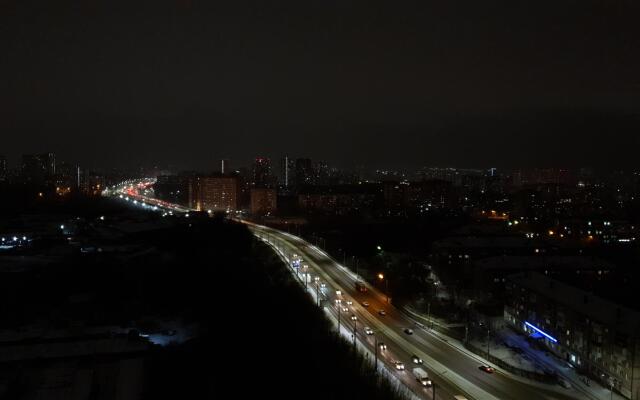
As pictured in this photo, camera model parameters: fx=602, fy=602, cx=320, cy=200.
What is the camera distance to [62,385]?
19.1 ft

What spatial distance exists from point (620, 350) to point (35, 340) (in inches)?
260

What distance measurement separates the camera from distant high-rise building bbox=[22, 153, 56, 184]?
4128 cm

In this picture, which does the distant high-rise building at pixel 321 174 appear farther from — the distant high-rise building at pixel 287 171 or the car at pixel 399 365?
the car at pixel 399 365

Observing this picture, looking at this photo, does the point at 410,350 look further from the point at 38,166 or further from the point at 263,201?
the point at 38,166

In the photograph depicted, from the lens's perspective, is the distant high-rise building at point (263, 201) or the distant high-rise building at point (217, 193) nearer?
the distant high-rise building at point (263, 201)

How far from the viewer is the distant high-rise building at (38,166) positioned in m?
41.3

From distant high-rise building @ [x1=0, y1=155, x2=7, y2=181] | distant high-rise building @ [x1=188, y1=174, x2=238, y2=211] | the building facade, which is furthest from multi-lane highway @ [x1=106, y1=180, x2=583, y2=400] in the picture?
distant high-rise building @ [x1=0, y1=155, x2=7, y2=181]

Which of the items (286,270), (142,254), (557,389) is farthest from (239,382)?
(142,254)

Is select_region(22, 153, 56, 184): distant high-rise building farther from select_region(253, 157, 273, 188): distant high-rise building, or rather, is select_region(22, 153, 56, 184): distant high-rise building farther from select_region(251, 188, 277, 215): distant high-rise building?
select_region(251, 188, 277, 215): distant high-rise building

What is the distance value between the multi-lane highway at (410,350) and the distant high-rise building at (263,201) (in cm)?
1720

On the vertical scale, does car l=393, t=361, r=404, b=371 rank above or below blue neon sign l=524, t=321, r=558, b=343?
below

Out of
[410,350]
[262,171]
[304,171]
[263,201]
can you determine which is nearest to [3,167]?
[262,171]

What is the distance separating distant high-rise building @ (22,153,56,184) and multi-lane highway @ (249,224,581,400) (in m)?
35.2

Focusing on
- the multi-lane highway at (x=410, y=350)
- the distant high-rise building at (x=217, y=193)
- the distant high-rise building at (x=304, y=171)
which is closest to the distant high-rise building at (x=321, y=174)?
the distant high-rise building at (x=304, y=171)
